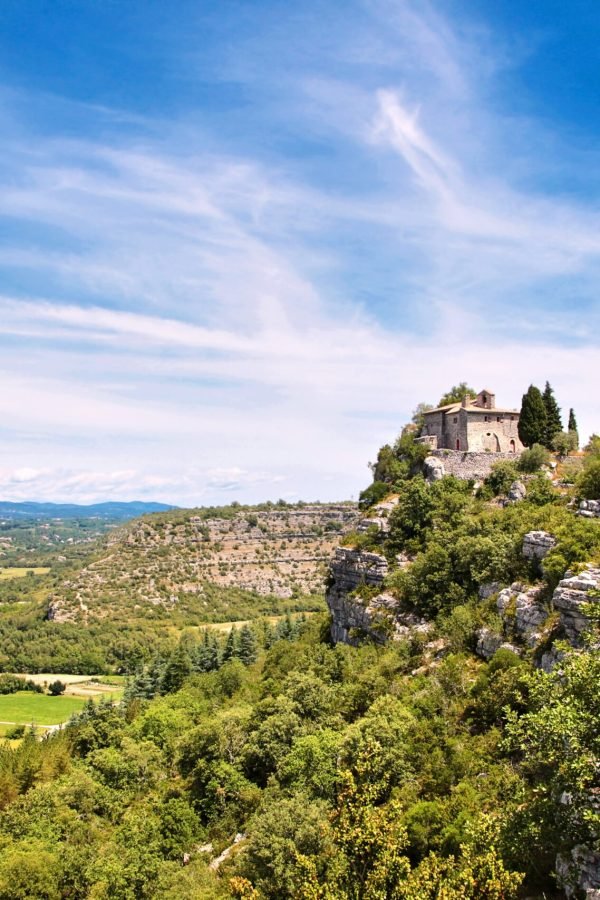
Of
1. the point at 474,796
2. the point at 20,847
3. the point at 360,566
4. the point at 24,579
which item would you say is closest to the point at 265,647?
the point at 360,566

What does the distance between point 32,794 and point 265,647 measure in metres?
46.3

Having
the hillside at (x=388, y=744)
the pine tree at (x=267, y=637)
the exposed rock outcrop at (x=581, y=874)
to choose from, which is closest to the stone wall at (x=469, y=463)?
the hillside at (x=388, y=744)

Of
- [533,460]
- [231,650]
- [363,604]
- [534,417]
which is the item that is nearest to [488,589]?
[363,604]

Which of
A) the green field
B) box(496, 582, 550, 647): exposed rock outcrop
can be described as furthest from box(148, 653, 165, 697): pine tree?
box(496, 582, 550, 647): exposed rock outcrop

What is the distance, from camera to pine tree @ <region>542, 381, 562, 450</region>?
53.2m

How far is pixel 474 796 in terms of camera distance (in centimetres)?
2244

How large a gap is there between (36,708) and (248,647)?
30.5m

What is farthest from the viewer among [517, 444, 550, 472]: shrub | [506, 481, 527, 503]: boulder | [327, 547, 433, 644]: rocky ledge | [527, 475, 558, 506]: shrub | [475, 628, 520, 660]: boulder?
[517, 444, 550, 472]: shrub

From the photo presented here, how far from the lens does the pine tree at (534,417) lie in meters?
53.3

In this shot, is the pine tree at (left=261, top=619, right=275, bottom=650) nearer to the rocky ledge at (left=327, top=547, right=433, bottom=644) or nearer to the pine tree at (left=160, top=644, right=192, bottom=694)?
the pine tree at (left=160, top=644, right=192, bottom=694)

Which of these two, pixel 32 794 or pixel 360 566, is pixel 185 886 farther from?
pixel 360 566

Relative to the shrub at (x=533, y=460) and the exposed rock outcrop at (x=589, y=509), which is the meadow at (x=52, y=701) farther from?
the exposed rock outcrop at (x=589, y=509)

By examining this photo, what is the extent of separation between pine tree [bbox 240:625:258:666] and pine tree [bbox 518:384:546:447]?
3936 centimetres

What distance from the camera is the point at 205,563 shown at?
15088 cm
